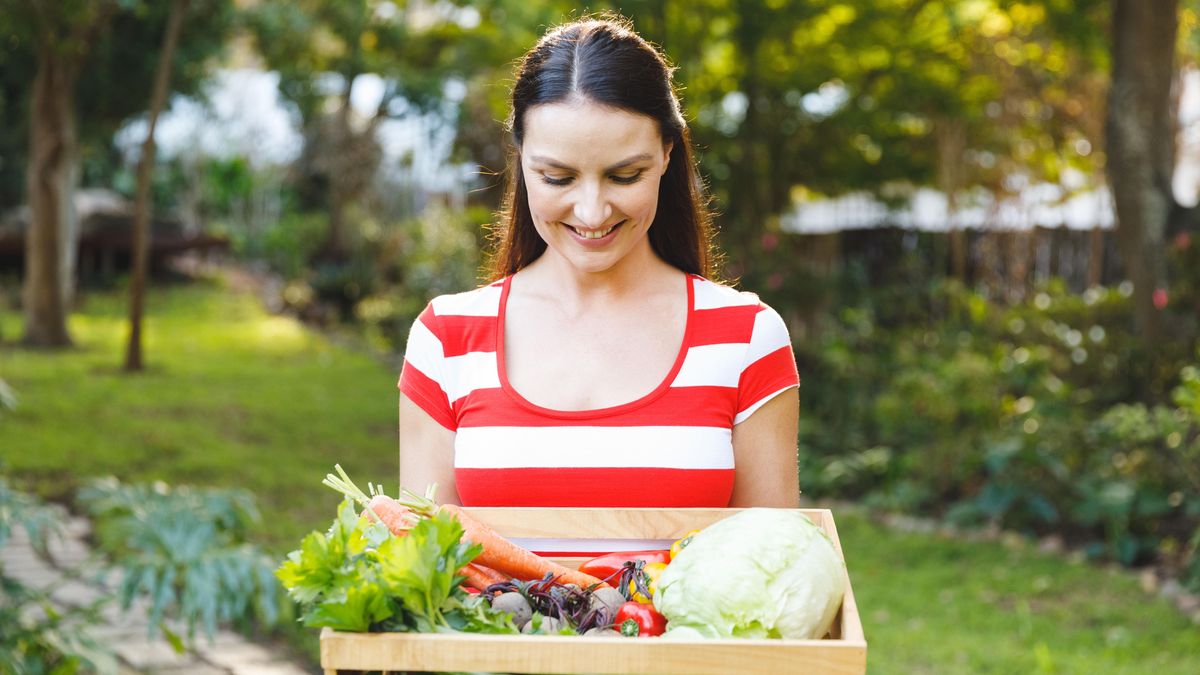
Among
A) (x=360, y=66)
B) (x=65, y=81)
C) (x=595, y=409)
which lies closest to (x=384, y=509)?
(x=595, y=409)

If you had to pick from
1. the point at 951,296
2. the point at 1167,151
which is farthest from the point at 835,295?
the point at 1167,151

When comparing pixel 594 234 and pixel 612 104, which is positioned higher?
pixel 612 104

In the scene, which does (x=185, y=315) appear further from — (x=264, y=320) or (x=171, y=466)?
(x=171, y=466)

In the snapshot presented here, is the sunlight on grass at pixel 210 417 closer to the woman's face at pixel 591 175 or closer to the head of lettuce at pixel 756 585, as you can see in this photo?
the woman's face at pixel 591 175

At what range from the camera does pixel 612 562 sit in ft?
6.20

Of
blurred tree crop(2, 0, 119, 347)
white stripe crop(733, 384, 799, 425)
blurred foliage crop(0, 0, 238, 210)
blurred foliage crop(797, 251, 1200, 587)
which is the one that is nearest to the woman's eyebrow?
white stripe crop(733, 384, 799, 425)

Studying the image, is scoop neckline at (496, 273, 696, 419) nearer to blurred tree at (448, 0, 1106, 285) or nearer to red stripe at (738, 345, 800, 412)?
red stripe at (738, 345, 800, 412)

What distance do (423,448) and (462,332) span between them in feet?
0.77

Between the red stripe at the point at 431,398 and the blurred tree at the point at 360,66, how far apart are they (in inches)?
606

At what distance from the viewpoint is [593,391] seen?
7.45 ft

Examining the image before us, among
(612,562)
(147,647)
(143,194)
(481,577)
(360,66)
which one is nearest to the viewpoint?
(481,577)

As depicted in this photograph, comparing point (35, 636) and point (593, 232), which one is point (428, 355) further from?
point (35, 636)

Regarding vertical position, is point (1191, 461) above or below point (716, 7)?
below

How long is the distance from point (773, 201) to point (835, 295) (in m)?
1.79
